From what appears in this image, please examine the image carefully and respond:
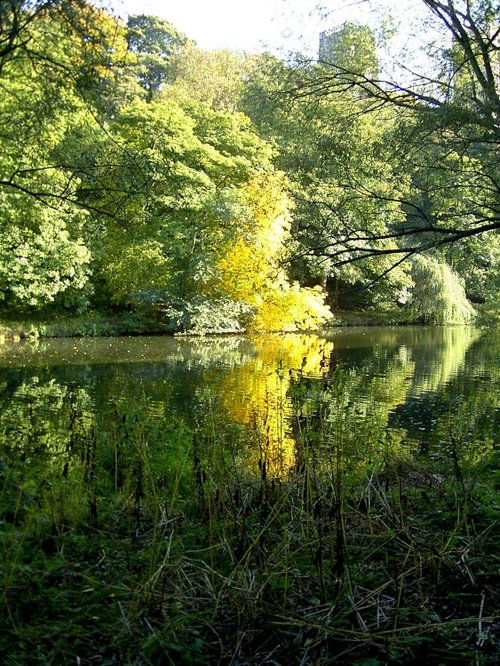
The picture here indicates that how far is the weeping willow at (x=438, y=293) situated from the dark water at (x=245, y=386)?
7921 mm

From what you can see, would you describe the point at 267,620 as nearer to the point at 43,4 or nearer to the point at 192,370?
the point at 43,4

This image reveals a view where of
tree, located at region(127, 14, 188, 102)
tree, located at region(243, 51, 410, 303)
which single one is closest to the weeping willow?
tree, located at region(127, 14, 188, 102)

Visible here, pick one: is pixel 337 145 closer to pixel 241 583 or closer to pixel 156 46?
pixel 241 583

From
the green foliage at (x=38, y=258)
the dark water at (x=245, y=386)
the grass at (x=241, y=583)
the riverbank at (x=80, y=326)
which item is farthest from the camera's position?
the riverbank at (x=80, y=326)

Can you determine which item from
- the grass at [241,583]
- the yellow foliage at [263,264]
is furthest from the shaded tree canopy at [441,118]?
the yellow foliage at [263,264]

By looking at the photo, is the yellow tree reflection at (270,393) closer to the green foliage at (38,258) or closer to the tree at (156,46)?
the green foliage at (38,258)

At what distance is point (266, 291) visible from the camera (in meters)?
23.2

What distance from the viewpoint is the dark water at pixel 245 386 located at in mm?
7234

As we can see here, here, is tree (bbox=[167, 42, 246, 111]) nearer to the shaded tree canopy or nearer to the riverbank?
the riverbank

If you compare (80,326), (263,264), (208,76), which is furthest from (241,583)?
(208,76)

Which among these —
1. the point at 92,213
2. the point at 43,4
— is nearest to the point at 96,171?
the point at 92,213

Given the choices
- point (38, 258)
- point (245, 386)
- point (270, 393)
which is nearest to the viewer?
point (270, 393)

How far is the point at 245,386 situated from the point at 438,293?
65.6 feet

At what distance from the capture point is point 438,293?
29453 mm
